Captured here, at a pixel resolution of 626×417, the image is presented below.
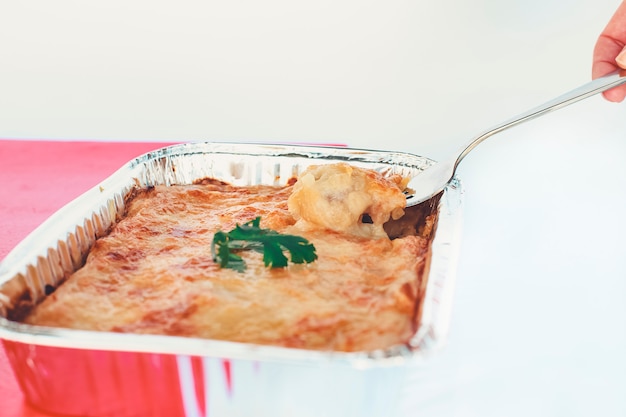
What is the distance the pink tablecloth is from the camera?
273cm

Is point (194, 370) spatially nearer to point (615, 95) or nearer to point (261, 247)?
point (261, 247)

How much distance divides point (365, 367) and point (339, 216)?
891 millimetres

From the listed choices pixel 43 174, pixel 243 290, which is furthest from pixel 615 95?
pixel 43 174

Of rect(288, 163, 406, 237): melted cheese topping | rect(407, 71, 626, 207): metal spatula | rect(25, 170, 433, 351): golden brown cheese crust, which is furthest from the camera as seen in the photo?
rect(407, 71, 626, 207): metal spatula

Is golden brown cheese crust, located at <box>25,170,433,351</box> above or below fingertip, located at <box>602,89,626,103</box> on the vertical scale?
below

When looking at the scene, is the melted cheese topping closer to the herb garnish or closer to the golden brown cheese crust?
the golden brown cheese crust

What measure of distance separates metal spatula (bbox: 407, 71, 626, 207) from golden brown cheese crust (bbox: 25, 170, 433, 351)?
34 cm

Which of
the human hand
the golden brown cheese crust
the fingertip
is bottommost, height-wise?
the golden brown cheese crust

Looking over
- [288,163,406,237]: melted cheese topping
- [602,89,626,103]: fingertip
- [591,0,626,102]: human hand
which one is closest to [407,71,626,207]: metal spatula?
[288,163,406,237]: melted cheese topping

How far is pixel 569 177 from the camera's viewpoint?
3.43 m

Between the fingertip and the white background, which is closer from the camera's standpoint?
the fingertip

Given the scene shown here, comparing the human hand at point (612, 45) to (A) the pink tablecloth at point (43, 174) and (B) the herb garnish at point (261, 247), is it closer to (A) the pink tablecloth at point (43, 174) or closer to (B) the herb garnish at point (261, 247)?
(B) the herb garnish at point (261, 247)

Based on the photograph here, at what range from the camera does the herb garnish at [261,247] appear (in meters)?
1.89

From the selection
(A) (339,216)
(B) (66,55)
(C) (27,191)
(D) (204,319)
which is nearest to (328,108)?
(B) (66,55)
